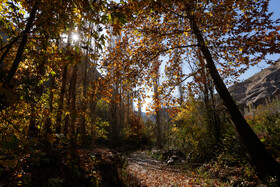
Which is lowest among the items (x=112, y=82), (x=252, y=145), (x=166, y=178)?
(x=166, y=178)

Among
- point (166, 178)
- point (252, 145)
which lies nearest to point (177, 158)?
point (166, 178)

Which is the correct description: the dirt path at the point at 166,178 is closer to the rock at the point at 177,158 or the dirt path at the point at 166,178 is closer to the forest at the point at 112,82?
the forest at the point at 112,82

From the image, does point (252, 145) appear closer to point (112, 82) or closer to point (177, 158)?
point (112, 82)

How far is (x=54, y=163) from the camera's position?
99.8 inches

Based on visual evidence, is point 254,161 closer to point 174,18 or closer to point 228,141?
point 228,141

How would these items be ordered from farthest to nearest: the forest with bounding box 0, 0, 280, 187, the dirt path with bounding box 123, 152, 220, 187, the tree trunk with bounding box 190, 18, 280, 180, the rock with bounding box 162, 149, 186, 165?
1. the rock with bounding box 162, 149, 186, 165
2. the dirt path with bounding box 123, 152, 220, 187
3. the tree trunk with bounding box 190, 18, 280, 180
4. the forest with bounding box 0, 0, 280, 187

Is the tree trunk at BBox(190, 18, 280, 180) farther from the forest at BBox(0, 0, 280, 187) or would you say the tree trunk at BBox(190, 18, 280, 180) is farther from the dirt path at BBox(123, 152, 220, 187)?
the dirt path at BBox(123, 152, 220, 187)

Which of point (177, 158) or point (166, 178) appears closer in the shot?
point (166, 178)

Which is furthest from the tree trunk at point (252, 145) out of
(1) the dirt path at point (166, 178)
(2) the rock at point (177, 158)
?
(2) the rock at point (177, 158)

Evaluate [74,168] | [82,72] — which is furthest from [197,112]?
[82,72]

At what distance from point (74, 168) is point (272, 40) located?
6037 millimetres

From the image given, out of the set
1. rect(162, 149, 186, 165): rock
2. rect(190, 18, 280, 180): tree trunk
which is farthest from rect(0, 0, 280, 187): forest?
rect(162, 149, 186, 165): rock

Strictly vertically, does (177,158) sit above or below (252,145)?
below

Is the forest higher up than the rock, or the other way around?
the forest
